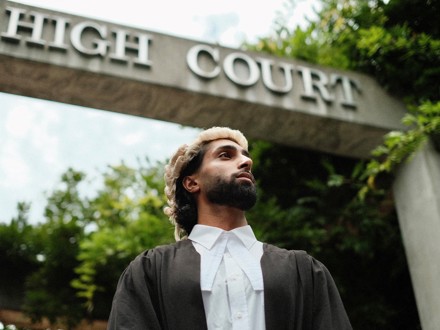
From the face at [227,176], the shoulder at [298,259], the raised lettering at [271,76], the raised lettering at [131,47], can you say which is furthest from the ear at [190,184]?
the raised lettering at [271,76]

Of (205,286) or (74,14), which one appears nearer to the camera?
(205,286)

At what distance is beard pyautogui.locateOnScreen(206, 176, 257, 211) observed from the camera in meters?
2.29

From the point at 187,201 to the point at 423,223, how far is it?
265 centimetres

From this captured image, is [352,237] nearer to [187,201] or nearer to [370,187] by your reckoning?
[370,187]

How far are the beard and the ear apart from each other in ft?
0.43

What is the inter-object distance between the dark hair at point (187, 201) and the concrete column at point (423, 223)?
2.50 meters

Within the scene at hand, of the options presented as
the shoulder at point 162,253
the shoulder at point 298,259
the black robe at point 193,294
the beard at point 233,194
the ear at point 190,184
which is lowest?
the black robe at point 193,294

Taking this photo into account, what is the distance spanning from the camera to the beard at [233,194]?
2287 millimetres

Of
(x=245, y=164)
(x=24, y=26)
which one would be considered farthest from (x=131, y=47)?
(x=245, y=164)

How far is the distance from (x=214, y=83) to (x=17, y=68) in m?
1.49

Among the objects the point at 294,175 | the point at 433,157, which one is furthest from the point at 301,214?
the point at 433,157

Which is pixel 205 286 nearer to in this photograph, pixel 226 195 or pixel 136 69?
pixel 226 195

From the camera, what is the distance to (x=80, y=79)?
4531 millimetres

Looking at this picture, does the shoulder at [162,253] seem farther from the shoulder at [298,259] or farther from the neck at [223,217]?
the shoulder at [298,259]
